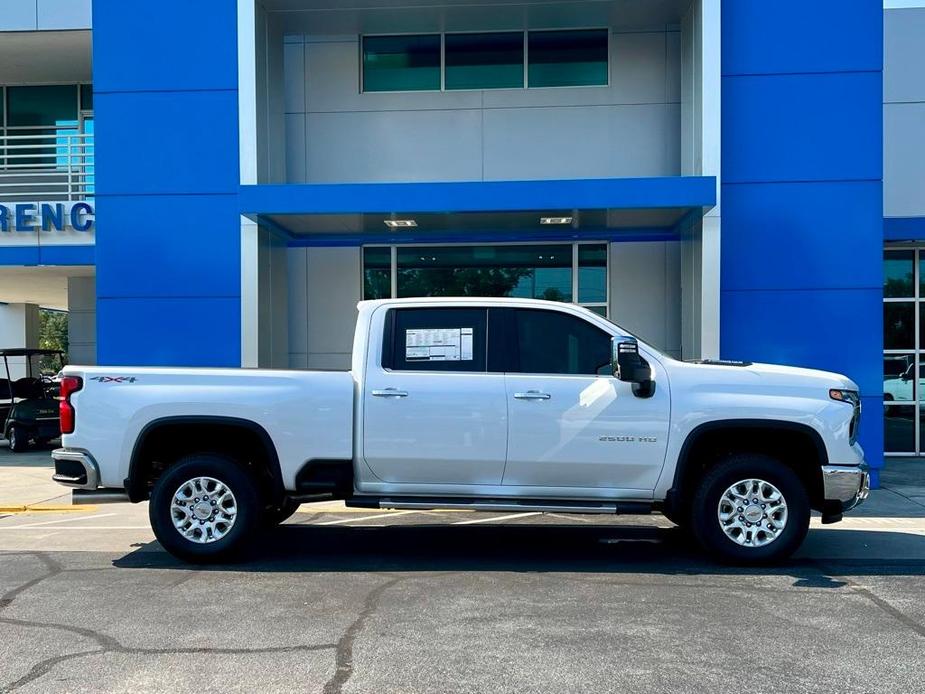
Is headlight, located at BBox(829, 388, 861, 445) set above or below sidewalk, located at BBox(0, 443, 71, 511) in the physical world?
above

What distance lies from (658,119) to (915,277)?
5.09 m

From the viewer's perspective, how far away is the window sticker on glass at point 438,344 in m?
7.12

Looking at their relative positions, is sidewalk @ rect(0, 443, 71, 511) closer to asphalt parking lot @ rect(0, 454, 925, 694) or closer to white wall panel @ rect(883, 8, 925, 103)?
asphalt parking lot @ rect(0, 454, 925, 694)

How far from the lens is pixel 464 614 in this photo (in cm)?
558

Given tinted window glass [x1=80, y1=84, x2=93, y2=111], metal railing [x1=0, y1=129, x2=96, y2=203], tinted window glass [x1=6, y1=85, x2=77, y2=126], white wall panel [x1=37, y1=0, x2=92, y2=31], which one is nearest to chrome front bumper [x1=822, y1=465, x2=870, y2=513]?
metal railing [x1=0, y1=129, x2=96, y2=203]

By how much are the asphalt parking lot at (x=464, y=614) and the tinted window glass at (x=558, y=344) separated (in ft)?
5.29

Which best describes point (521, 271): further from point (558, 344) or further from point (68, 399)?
point (68, 399)

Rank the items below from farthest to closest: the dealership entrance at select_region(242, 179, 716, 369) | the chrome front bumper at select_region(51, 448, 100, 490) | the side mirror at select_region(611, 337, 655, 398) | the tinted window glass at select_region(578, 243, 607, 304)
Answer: the tinted window glass at select_region(578, 243, 607, 304), the dealership entrance at select_region(242, 179, 716, 369), the chrome front bumper at select_region(51, 448, 100, 490), the side mirror at select_region(611, 337, 655, 398)

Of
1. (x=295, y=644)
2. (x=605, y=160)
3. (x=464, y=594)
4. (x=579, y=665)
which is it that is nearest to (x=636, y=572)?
(x=464, y=594)

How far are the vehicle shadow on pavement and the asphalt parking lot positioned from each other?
0.03 m

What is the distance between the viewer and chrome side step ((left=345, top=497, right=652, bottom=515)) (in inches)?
269

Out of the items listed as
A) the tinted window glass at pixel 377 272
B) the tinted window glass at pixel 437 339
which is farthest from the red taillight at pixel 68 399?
the tinted window glass at pixel 377 272

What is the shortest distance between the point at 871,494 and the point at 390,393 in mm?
6770

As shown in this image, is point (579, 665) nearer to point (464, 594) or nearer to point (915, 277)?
point (464, 594)
